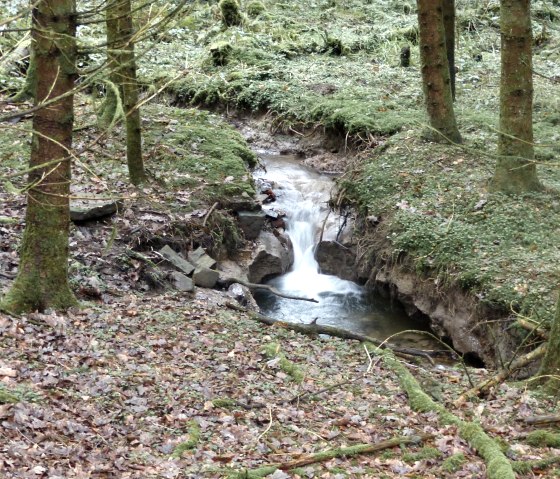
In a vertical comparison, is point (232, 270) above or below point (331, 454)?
below

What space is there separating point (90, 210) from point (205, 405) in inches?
201

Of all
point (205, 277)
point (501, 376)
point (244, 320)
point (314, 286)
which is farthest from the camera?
point (314, 286)

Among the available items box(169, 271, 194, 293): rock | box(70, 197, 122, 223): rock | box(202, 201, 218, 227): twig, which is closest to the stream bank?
box(202, 201, 218, 227): twig

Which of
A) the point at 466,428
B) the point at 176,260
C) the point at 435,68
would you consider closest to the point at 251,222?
the point at 176,260

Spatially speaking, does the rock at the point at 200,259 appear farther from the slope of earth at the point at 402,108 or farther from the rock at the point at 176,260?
the slope of earth at the point at 402,108

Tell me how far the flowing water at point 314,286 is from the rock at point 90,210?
2.94 meters

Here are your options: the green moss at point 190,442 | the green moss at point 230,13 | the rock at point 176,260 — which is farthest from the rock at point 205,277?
the green moss at point 230,13

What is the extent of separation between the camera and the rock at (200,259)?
35.5 feet

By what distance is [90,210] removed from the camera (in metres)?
10.5

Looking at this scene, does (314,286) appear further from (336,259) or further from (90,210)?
(90,210)

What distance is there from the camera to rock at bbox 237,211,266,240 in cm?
1237

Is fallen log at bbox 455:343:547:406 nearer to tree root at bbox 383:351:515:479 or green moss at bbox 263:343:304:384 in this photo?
tree root at bbox 383:351:515:479

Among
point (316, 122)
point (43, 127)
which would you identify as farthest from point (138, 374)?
point (316, 122)

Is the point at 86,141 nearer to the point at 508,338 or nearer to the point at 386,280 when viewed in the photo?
the point at 386,280
